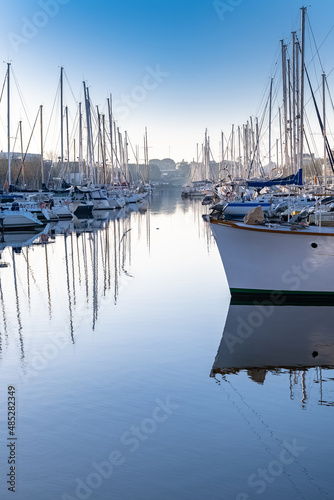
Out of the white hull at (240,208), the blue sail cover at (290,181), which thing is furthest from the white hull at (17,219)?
the blue sail cover at (290,181)

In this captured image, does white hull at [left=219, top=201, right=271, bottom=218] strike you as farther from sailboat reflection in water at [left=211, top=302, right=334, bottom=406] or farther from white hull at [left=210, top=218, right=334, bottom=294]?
sailboat reflection in water at [left=211, top=302, right=334, bottom=406]

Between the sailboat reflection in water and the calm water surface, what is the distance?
4 centimetres

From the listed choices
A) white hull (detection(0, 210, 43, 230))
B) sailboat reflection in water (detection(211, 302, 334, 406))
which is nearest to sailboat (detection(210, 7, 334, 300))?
sailboat reflection in water (detection(211, 302, 334, 406))

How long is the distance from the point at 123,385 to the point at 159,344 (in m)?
2.46

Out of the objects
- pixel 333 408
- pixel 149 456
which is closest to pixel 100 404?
pixel 149 456

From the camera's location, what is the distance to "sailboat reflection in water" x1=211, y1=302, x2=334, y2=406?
410 inches

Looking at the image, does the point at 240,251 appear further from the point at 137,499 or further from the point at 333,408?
the point at 137,499

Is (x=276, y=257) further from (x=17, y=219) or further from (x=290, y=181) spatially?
(x=17, y=219)

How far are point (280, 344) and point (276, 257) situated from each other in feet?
13.0

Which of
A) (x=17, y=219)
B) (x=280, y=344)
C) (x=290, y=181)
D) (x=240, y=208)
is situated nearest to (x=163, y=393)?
(x=280, y=344)

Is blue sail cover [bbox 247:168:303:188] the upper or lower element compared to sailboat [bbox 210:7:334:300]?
upper

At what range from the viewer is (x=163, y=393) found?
30.6ft

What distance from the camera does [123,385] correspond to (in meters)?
9.73

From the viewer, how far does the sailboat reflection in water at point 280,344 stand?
10414 mm
